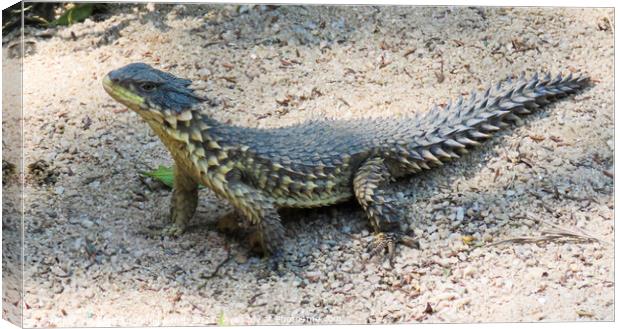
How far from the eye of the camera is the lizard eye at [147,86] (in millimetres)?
4426

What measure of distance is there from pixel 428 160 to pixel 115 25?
1.58m

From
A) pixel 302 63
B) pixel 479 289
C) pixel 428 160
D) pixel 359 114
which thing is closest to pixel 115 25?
pixel 302 63

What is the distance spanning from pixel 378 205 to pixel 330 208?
0.85ft

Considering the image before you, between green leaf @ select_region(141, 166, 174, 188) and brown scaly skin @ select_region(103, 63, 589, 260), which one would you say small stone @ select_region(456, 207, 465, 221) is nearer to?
brown scaly skin @ select_region(103, 63, 589, 260)

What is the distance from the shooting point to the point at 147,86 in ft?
14.6

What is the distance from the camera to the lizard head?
4.41 metres

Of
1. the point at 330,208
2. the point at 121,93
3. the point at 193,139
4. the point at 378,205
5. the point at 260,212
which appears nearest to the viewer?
the point at 121,93

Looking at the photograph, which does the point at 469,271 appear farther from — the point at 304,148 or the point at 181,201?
the point at 181,201

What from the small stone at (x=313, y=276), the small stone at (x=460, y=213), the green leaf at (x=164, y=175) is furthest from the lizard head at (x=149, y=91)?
the small stone at (x=460, y=213)

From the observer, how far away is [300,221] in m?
4.96

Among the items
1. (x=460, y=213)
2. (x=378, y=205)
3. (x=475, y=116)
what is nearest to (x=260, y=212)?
(x=378, y=205)

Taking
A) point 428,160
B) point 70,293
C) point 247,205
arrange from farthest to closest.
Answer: point 428,160, point 247,205, point 70,293

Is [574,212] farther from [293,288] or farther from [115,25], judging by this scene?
[115,25]

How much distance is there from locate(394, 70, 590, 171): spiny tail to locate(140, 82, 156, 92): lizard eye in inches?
49.6
